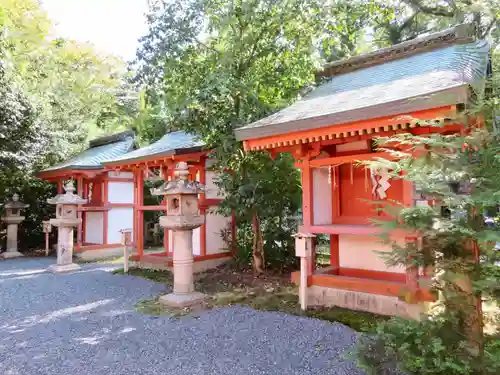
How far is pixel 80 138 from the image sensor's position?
647 inches

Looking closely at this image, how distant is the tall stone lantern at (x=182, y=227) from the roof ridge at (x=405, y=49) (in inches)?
164

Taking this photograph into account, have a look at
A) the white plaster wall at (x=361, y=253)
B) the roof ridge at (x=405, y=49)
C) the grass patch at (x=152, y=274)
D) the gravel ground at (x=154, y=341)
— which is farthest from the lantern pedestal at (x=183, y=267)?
the roof ridge at (x=405, y=49)

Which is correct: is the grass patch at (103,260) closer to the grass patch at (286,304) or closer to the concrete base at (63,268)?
the concrete base at (63,268)

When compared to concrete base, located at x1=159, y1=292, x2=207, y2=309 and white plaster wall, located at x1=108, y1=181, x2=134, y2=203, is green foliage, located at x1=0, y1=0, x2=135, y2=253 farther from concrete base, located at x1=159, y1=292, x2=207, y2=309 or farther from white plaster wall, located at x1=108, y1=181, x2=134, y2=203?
concrete base, located at x1=159, y1=292, x2=207, y2=309

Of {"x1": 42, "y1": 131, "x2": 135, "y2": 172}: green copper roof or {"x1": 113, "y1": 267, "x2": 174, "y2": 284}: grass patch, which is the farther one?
{"x1": 42, "y1": 131, "x2": 135, "y2": 172}: green copper roof

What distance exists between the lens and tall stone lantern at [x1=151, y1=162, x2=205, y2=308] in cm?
610

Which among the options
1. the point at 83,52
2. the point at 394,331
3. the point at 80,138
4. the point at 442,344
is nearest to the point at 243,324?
the point at 394,331

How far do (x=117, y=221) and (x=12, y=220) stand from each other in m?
3.51

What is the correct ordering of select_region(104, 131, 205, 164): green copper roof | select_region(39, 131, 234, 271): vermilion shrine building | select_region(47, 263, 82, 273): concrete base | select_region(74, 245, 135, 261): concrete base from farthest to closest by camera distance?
select_region(74, 245, 135, 261): concrete base < select_region(47, 263, 82, 273): concrete base < select_region(39, 131, 234, 271): vermilion shrine building < select_region(104, 131, 205, 164): green copper roof

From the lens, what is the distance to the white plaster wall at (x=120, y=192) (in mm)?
12789

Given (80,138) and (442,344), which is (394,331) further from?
(80,138)

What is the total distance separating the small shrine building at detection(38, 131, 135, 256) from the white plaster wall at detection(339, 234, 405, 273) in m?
8.76

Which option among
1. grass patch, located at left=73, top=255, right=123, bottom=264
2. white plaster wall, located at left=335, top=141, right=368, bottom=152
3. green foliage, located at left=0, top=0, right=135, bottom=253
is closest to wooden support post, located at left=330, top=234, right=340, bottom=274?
white plaster wall, located at left=335, top=141, right=368, bottom=152

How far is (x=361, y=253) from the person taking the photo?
642cm
